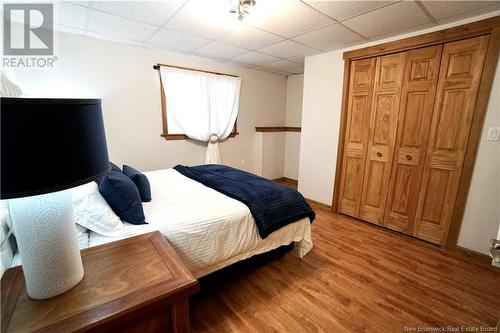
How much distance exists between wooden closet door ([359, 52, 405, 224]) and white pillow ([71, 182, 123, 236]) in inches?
114

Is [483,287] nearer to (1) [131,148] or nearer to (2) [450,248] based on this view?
(2) [450,248]

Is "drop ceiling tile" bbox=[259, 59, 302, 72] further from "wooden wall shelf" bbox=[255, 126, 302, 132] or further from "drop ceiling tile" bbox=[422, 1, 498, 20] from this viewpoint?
"drop ceiling tile" bbox=[422, 1, 498, 20]

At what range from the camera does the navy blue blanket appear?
1.83 metres

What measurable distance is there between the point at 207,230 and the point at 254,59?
119 inches

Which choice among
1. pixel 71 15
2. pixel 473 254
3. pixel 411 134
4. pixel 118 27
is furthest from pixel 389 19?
pixel 71 15

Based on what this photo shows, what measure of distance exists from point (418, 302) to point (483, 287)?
700 mm

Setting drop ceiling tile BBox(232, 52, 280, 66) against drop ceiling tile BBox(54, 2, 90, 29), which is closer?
drop ceiling tile BBox(54, 2, 90, 29)

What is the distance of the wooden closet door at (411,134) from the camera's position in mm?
2371

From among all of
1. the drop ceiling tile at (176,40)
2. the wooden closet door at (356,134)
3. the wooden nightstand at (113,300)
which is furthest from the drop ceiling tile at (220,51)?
the wooden nightstand at (113,300)

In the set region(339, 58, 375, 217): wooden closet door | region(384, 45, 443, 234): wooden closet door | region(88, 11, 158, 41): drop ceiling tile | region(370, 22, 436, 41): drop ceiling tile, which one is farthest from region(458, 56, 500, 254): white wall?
region(88, 11, 158, 41): drop ceiling tile

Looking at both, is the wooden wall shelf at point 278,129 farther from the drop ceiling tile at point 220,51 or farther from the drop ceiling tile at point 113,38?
the drop ceiling tile at point 113,38

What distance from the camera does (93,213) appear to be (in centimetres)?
134

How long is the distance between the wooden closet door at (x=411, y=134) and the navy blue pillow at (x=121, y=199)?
2.81m

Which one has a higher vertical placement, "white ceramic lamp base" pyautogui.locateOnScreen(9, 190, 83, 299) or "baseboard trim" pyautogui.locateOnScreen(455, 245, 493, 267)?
"white ceramic lamp base" pyautogui.locateOnScreen(9, 190, 83, 299)
